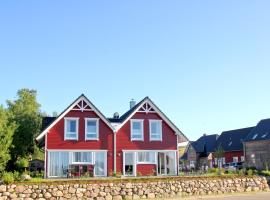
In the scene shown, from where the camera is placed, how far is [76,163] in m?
37.3

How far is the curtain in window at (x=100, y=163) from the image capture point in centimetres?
Result: 3809

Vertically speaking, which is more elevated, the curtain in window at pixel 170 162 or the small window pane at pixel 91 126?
the small window pane at pixel 91 126

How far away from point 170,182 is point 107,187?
526cm

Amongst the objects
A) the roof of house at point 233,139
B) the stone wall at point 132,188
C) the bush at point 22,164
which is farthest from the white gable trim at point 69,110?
the roof of house at point 233,139

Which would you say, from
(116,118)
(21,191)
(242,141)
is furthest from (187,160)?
(21,191)

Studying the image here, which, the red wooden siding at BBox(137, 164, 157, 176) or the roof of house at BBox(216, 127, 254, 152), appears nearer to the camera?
the red wooden siding at BBox(137, 164, 157, 176)

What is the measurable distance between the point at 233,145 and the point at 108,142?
38.7m

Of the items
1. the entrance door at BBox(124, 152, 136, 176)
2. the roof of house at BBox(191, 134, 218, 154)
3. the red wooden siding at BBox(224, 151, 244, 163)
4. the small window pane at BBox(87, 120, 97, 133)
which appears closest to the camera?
the small window pane at BBox(87, 120, 97, 133)

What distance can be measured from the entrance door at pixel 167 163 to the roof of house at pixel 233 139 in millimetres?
30499

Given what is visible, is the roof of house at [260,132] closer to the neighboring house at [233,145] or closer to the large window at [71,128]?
the neighboring house at [233,145]

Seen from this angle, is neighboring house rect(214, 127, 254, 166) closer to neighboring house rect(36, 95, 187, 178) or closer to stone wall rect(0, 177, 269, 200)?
neighboring house rect(36, 95, 187, 178)

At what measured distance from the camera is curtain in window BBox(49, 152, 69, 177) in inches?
1435

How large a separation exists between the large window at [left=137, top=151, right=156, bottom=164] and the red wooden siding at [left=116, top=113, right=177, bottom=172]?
510 mm

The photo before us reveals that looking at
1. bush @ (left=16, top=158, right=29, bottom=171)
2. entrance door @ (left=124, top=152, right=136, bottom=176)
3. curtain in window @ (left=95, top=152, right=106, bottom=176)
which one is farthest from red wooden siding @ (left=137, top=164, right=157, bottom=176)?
bush @ (left=16, top=158, right=29, bottom=171)
